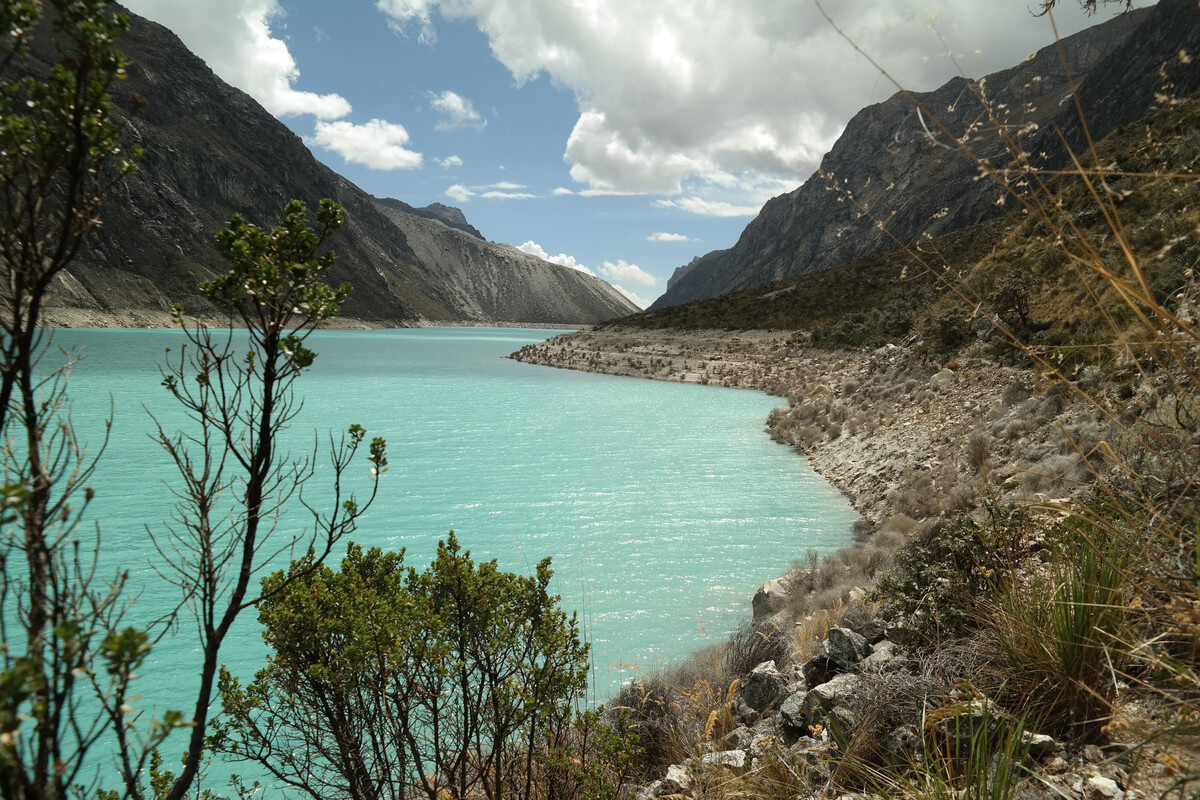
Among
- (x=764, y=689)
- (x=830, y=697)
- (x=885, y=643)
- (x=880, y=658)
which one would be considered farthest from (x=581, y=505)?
(x=830, y=697)

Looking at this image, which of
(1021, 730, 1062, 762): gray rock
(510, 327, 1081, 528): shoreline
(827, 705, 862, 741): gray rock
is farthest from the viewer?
(510, 327, 1081, 528): shoreline

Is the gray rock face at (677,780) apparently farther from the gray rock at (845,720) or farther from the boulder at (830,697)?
the gray rock at (845,720)

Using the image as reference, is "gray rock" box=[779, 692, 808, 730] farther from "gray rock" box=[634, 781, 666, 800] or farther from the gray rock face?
"gray rock" box=[634, 781, 666, 800]

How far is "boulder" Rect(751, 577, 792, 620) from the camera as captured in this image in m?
7.50

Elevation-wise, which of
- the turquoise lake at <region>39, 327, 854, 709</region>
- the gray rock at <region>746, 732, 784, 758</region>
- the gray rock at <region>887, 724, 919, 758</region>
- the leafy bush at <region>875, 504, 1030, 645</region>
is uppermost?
the leafy bush at <region>875, 504, 1030, 645</region>

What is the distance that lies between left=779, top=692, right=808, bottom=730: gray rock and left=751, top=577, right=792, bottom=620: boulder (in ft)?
10.2

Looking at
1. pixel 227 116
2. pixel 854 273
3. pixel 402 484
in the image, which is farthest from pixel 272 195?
pixel 402 484

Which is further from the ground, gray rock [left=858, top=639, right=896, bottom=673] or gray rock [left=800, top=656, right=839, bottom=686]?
gray rock [left=858, top=639, right=896, bottom=673]

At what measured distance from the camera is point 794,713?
4207 mm

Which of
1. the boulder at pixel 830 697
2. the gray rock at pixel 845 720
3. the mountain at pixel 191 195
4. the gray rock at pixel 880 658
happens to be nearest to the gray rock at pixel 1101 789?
the gray rock at pixel 845 720

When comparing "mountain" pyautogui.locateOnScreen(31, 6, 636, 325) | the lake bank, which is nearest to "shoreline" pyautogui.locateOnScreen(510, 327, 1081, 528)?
the lake bank

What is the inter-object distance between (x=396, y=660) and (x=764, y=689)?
326 cm

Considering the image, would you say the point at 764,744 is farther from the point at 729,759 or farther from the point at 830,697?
the point at 830,697

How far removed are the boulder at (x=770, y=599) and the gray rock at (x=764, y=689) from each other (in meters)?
2.22
